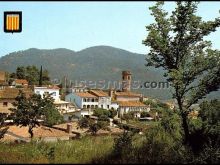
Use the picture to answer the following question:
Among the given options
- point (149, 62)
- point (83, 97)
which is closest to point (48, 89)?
point (83, 97)

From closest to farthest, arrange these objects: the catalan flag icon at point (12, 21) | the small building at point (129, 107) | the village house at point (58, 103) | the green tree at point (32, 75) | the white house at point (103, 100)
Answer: the catalan flag icon at point (12, 21), the village house at point (58, 103), the white house at point (103, 100), the small building at point (129, 107), the green tree at point (32, 75)

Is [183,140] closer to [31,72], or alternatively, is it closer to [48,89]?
[48,89]

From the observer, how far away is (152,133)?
1215cm

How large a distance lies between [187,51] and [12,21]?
7225mm

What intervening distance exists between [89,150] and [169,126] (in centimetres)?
466

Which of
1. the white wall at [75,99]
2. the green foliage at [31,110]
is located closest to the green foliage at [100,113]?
the white wall at [75,99]

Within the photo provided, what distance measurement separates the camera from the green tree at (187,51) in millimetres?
13359

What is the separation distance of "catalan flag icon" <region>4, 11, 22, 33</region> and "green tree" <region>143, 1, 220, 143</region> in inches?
231

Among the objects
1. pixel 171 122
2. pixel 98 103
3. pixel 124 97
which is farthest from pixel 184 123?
pixel 124 97

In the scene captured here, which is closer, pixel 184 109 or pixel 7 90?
pixel 184 109

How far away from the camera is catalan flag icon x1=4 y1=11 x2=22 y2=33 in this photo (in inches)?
350

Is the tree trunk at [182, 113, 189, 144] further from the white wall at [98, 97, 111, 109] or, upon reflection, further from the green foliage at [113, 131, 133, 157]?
the white wall at [98, 97, 111, 109]

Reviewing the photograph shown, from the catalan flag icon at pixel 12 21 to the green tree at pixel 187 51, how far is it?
5878 mm

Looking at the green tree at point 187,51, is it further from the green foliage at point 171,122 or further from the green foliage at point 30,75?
the green foliage at point 30,75
